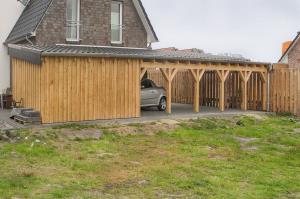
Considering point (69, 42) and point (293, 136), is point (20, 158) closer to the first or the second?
point (293, 136)

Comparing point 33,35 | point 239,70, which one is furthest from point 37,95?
point 239,70

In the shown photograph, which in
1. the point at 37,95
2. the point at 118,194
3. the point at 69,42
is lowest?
Result: the point at 118,194

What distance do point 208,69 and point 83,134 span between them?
8508 mm

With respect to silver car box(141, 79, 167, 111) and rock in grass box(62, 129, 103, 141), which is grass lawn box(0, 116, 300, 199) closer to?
rock in grass box(62, 129, 103, 141)

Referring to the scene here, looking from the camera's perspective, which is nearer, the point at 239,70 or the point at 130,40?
the point at 239,70

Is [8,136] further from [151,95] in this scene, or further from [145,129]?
[151,95]

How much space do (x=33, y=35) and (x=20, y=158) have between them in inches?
414

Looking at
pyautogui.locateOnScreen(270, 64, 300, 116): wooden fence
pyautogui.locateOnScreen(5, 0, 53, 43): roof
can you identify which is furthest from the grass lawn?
pyautogui.locateOnScreen(5, 0, 53, 43): roof

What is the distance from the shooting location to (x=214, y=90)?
953 inches

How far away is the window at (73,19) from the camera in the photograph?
20812 millimetres

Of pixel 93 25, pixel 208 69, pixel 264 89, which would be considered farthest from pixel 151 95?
pixel 264 89

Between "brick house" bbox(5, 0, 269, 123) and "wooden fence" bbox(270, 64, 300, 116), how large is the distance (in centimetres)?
49

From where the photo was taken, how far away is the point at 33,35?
64.1 feet

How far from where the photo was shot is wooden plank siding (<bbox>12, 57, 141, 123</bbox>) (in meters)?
15.2
